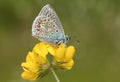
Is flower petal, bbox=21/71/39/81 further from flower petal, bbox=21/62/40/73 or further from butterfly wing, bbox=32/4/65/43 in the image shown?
butterfly wing, bbox=32/4/65/43

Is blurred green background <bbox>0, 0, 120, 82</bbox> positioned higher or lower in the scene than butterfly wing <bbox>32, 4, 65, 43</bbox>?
lower

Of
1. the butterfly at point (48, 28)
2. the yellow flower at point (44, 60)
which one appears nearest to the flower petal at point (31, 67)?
the yellow flower at point (44, 60)

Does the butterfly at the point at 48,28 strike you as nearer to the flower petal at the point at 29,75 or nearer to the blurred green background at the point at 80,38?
the flower petal at the point at 29,75

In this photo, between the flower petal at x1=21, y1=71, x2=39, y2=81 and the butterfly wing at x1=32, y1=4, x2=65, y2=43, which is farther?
the butterfly wing at x1=32, y1=4, x2=65, y2=43

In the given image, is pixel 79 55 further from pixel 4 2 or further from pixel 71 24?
pixel 4 2

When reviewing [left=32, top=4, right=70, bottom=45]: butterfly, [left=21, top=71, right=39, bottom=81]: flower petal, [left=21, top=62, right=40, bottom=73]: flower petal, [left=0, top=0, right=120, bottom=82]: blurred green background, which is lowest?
[left=0, top=0, right=120, bottom=82]: blurred green background

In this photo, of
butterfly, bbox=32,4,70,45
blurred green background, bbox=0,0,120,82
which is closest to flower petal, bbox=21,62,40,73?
butterfly, bbox=32,4,70,45

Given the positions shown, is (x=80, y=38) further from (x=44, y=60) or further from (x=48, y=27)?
(x=44, y=60)

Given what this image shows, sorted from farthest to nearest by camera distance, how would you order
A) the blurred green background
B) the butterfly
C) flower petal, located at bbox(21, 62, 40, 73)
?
the blurred green background < the butterfly < flower petal, located at bbox(21, 62, 40, 73)
